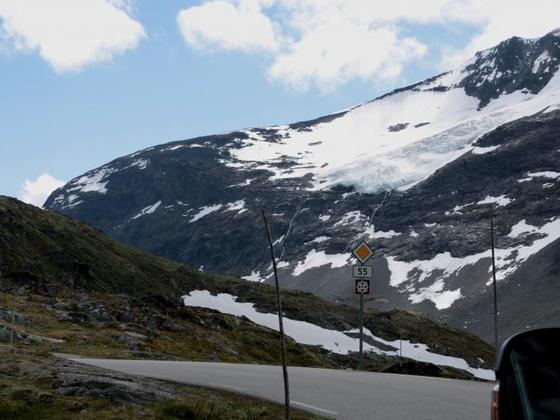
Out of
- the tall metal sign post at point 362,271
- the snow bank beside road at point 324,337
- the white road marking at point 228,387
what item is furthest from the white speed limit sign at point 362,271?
the snow bank beside road at point 324,337

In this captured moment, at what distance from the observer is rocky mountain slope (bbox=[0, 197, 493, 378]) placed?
39.8 m

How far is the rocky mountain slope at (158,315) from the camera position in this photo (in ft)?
131

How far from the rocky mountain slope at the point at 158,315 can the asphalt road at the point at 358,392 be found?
7.36 metres

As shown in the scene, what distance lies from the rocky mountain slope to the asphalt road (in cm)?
736

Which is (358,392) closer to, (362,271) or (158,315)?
(362,271)

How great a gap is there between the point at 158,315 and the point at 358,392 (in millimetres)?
42822

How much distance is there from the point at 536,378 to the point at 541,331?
35 centimetres

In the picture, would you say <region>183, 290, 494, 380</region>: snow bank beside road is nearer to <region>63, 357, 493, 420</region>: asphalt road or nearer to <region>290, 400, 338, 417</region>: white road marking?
<region>63, 357, 493, 420</region>: asphalt road

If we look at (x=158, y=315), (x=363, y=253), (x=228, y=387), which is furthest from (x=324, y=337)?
(x=228, y=387)

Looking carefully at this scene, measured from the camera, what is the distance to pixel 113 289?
9906 centimetres

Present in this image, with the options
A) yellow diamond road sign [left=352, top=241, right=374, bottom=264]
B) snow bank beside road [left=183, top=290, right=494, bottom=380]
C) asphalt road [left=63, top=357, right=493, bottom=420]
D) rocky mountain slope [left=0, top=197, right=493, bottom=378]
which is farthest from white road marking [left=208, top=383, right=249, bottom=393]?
snow bank beside road [left=183, top=290, right=494, bottom=380]

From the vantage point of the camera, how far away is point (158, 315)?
183ft

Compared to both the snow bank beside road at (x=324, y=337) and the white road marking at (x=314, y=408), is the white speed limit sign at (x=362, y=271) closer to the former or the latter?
the white road marking at (x=314, y=408)

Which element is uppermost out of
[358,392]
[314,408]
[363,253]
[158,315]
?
[363,253]
